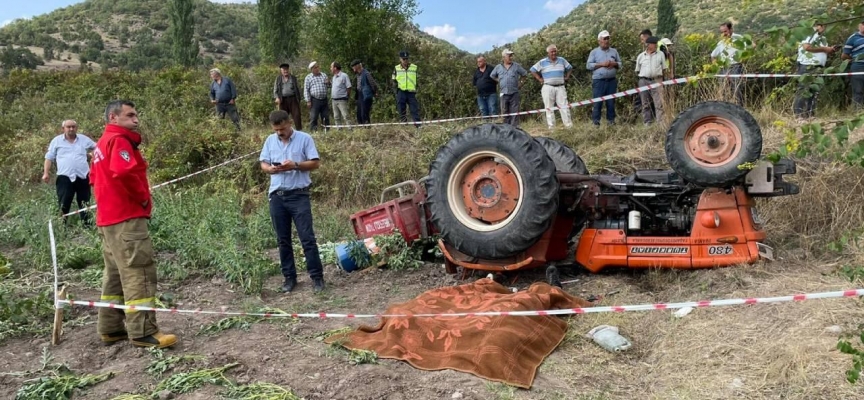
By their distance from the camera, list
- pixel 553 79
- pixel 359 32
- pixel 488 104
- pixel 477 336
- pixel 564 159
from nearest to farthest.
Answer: pixel 477 336 → pixel 564 159 → pixel 553 79 → pixel 488 104 → pixel 359 32

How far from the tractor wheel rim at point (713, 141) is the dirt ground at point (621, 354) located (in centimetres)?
85

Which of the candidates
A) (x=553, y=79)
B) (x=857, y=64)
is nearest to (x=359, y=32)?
(x=553, y=79)

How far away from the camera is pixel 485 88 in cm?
1080

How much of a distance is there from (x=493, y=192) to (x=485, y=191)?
81 mm

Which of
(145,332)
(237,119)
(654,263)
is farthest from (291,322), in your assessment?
(237,119)

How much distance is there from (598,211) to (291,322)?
264 centimetres

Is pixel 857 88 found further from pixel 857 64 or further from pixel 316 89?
pixel 316 89

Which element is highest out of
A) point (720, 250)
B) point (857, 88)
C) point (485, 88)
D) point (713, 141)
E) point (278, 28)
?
point (278, 28)

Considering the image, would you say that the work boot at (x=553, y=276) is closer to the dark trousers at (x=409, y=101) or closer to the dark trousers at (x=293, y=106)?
the dark trousers at (x=409, y=101)

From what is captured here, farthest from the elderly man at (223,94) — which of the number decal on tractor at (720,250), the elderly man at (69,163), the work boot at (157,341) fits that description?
the number decal on tractor at (720,250)

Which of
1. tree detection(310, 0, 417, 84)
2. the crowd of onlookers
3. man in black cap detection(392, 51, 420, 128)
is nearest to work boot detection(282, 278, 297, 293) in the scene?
the crowd of onlookers

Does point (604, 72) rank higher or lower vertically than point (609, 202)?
higher

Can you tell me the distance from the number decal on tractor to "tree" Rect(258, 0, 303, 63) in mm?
20225

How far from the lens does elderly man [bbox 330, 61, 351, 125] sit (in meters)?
11.5
